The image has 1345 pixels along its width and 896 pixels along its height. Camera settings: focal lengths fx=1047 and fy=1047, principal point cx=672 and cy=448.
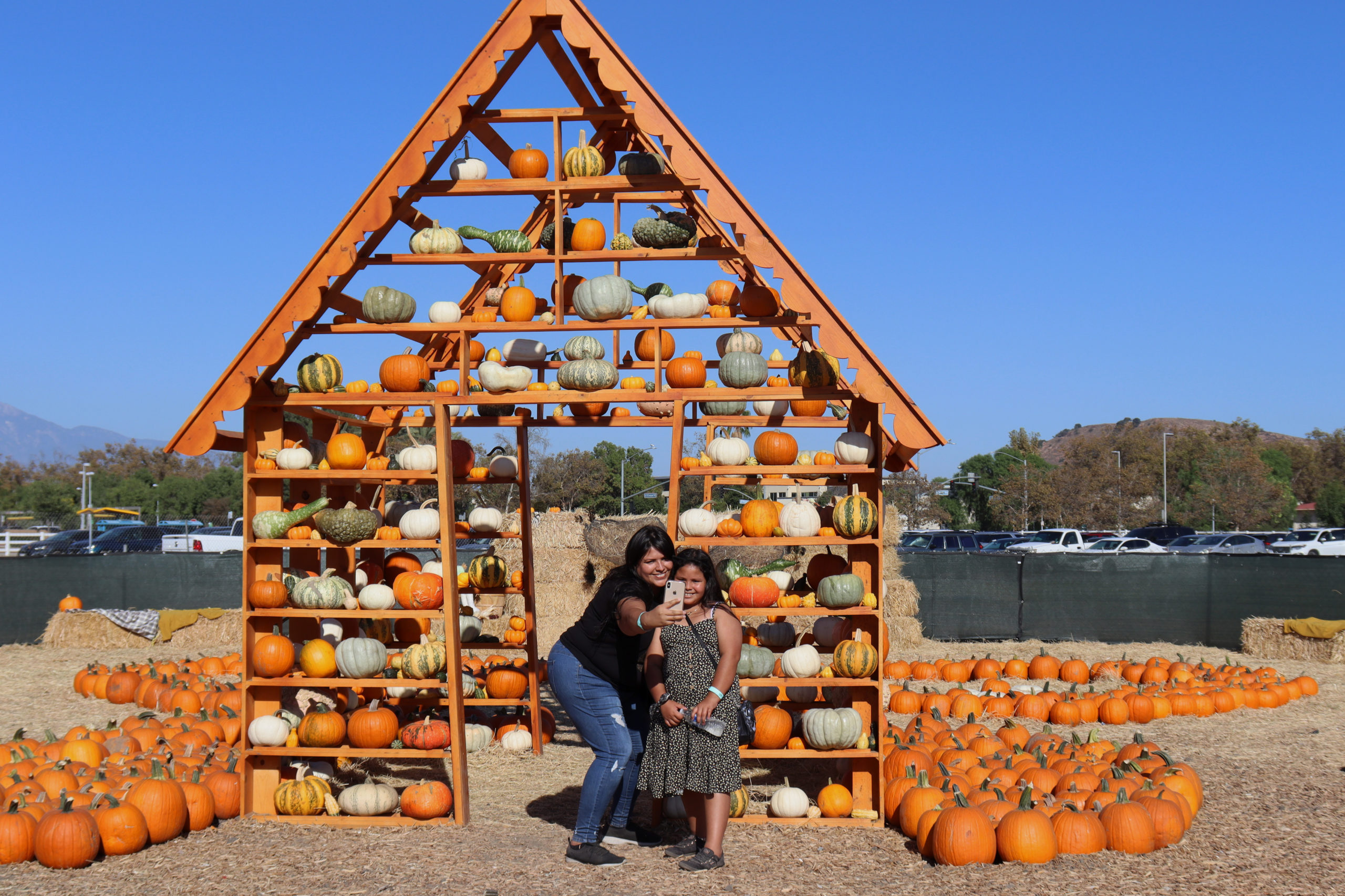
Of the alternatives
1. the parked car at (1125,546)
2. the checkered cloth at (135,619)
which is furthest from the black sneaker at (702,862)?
the parked car at (1125,546)

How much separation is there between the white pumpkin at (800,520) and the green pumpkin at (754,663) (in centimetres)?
74

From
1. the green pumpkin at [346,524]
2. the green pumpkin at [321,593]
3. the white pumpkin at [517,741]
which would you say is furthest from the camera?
the white pumpkin at [517,741]

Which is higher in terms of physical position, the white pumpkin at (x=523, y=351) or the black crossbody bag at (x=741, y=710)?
the white pumpkin at (x=523, y=351)

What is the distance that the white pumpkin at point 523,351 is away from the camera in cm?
784

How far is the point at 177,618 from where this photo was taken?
1555 centimetres

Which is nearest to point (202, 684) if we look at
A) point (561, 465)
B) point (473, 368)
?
point (473, 368)

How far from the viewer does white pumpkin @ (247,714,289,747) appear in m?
6.41

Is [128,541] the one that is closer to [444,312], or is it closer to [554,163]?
[444,312]

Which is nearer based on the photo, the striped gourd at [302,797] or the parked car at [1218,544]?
the striped gourd at [302,797]

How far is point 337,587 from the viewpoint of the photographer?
650 centimetres

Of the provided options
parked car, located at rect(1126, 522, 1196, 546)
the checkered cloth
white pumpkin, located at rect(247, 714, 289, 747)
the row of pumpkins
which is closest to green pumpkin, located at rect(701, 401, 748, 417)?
the row of pumpkins

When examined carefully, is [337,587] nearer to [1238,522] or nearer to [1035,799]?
[1035,799]

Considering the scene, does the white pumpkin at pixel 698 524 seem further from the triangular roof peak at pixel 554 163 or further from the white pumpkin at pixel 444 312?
A: the white pumpkin at pixel 444 312

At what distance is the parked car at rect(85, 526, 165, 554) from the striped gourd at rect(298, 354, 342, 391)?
26.0m
